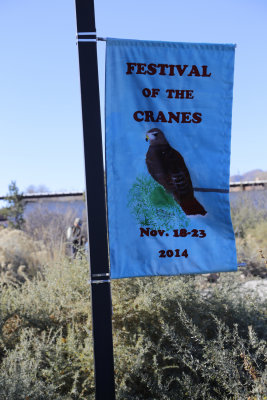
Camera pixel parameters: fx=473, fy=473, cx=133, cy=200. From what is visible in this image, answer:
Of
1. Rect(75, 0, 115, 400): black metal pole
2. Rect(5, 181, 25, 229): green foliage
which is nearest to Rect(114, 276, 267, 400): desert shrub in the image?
Rect(75, 0, 115, 400): black metal pole

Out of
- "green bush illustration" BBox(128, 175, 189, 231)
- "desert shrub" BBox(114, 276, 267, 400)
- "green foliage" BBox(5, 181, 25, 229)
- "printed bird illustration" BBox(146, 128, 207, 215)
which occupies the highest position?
"green foliage" BBox(5, 181, 25, 229)

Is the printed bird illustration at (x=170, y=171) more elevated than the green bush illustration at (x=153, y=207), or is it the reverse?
the printed bird illustration at (x=170, y=171)

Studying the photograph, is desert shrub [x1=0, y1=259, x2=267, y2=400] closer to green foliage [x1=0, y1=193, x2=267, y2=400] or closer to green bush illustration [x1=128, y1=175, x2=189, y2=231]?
green foliage [x1=0, y1=193, x2=267, y2=400]

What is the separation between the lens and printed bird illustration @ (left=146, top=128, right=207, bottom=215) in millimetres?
3211

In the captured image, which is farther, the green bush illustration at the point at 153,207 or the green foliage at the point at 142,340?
the green foliage at the point at 142,340

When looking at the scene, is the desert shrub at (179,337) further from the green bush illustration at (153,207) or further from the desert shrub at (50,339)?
the green bush illustration at (153,207)

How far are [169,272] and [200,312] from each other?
Answer: 1.62 meters

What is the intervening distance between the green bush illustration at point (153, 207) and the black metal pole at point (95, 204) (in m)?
0.25

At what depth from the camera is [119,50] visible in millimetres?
3164

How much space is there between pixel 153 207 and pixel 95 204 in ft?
1.36

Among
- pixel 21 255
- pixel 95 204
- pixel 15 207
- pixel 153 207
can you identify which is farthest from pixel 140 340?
pixel 15 207

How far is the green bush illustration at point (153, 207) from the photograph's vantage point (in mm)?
3188

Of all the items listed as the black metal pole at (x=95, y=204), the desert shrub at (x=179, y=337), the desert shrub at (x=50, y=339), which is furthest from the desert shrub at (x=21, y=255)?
the black metal pole at (x=95, y=204)

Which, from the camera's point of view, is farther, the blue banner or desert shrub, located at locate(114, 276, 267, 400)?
desert shrub, located at locate(114, 276, 267, 400)
